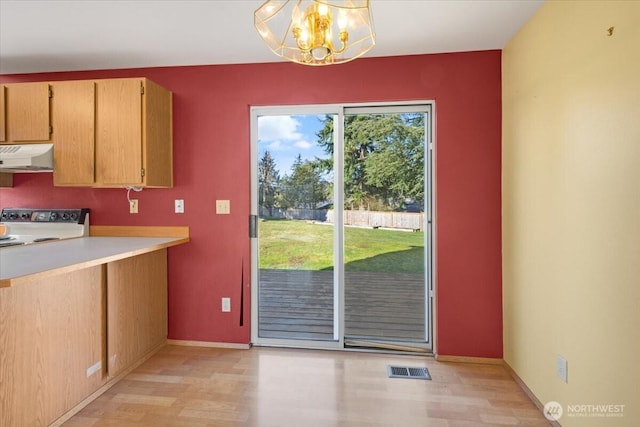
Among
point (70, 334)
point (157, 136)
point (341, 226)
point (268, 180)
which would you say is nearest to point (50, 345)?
point (70, 334)

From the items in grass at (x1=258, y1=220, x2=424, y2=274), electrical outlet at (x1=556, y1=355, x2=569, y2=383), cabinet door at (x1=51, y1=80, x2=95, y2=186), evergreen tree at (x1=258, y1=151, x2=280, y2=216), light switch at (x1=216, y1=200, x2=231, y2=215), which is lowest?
electrical outlet at (x1=556, y1=355, x2=569, y2=383)

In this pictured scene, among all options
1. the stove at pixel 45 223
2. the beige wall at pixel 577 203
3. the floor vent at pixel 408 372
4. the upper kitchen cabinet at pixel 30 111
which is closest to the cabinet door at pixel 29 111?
the upper kitchen cabinet at pixel 30 111

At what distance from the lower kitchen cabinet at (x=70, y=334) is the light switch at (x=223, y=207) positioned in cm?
63

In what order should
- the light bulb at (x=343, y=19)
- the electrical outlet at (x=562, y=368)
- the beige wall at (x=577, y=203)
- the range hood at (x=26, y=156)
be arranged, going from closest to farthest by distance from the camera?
the light bulb at (x=343, y=19) → the beige wall at (x=577, y=203) → the electrical outlet at (x=562, y=368) → the range hood at (x=26, y=156)

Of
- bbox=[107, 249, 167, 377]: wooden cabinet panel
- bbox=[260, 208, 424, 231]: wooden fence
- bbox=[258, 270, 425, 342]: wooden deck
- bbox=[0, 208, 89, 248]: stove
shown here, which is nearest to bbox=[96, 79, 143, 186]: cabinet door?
bbox=[0, 208, 89, 248]: stove

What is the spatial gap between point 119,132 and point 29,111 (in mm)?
752

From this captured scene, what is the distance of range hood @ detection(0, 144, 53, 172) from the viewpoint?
99.2 inches

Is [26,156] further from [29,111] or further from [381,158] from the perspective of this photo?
[381,158]

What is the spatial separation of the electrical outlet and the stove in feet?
11.5

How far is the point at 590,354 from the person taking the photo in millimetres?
1603

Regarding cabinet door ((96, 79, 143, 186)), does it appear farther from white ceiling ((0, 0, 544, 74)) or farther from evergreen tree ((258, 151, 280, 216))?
evergreen tree ((258, 151, 280, 216))

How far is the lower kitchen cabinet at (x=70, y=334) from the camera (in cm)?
169

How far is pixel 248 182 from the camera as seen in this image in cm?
288

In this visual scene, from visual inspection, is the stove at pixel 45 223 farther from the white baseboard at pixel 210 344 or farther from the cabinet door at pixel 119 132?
the white baseboard at pixel 210 344
